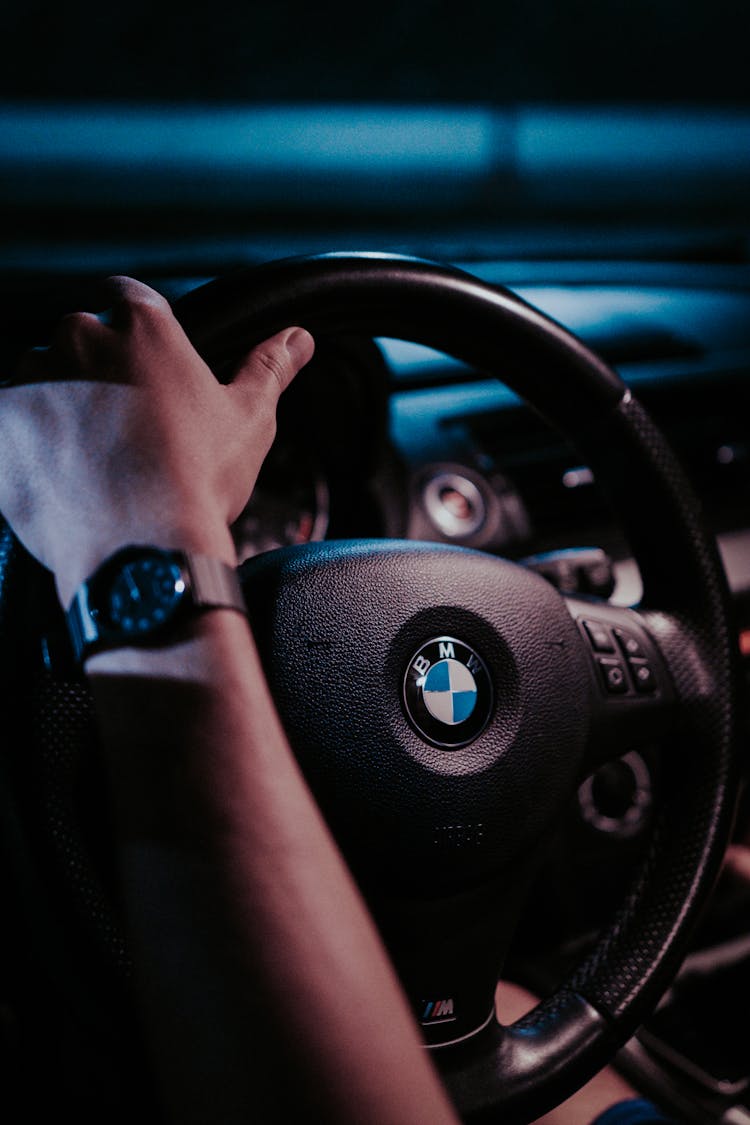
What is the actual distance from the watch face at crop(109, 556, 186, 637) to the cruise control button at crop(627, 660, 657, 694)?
1.40ft

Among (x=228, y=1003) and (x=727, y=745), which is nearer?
(x=228, y=1003)

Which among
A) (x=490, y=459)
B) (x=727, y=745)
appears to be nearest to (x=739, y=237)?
(x=490, y=459)

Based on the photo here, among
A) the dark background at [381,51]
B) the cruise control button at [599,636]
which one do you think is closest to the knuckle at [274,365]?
the cruise control button at [599,636]

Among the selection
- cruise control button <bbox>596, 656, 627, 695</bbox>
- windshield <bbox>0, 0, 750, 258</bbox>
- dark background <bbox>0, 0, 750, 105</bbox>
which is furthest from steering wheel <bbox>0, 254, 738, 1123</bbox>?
dark background <bbox>0, 0, 750, 105</bbox>

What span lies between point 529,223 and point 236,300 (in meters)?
2.52

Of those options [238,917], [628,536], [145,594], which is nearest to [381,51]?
[628,536]

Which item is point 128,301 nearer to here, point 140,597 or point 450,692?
point 140,597

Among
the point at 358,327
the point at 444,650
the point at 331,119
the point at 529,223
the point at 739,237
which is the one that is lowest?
the point at 444,650

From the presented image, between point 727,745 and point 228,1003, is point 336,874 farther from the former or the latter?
point 727,745

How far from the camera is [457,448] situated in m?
1.51

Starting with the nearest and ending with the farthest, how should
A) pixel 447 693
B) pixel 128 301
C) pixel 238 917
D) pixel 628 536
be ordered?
pixel 238 917 < pixel 128 301 < pixel 447 693 < pixel 628 536

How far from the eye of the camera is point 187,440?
1.84 ft

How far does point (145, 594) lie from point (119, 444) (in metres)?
0.08

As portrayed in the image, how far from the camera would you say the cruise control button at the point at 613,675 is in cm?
80
